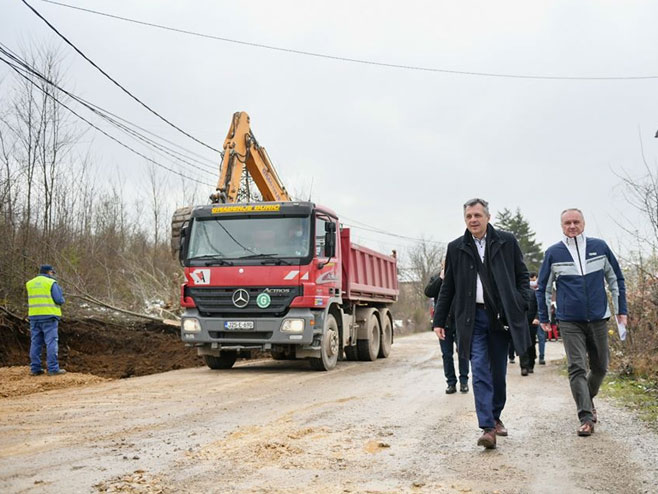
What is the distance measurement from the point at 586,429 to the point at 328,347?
6.84 meters

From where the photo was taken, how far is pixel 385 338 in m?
16.9

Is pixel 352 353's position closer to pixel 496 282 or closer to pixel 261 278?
pixel 261 278

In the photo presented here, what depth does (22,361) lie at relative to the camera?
13508 mm

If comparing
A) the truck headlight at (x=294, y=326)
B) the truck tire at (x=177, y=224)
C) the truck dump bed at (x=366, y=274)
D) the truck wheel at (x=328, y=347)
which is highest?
the truck tire at (x=177, y=224)

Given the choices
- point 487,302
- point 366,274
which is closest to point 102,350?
point 366,274

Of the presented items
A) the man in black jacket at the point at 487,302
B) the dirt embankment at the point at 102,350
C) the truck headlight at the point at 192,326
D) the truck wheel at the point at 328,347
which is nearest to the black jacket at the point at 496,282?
the man in black jacket at the point at 487,302

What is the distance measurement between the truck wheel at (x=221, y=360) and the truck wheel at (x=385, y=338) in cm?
460

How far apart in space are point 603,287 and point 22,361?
11.2m

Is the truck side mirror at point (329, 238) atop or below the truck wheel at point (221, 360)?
atop

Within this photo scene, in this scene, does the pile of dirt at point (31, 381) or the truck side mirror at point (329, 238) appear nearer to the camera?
the pile of dirt at point (31, 381)

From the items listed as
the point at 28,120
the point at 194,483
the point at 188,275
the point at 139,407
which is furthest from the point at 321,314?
the point at 28,120

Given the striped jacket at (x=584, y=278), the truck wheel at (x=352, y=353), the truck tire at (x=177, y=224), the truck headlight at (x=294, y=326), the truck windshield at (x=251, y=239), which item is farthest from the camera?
the truck wheel at (x=352, y=353)

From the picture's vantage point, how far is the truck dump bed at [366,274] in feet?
45.8

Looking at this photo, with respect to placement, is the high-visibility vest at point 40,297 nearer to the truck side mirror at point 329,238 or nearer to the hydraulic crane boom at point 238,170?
the hydraulic crane boom at point 238,170
